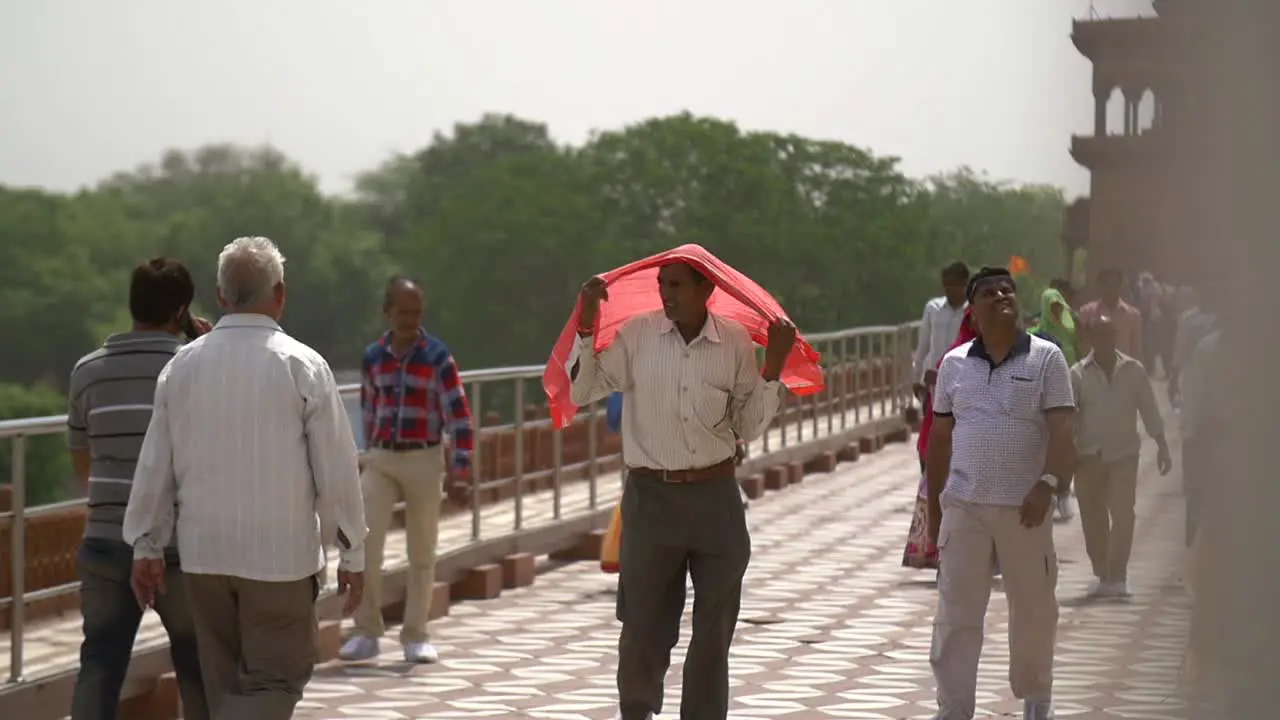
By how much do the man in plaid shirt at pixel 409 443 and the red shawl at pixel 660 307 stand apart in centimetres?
211

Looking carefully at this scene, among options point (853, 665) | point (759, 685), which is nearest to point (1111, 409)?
point (759, 685)

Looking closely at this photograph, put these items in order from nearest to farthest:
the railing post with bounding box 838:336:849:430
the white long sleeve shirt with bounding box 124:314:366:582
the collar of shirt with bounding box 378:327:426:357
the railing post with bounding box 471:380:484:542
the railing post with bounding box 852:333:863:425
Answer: the white long sleeve shirt with bounding box 124:314:366:582, the collar of shirt with bounding box 378:327:426:357, the railing post with bounding box 471:380:484:542, the railing post with bounding box 838:336:849:430, the railing post with bounding box 852:333:863:425

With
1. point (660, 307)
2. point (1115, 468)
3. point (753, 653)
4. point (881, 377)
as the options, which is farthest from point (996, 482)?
point (881, 377)

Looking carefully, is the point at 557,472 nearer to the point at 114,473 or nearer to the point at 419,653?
the point at 419,653

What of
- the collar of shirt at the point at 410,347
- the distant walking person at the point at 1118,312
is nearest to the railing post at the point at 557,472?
the collar of shirt at the point at 410,347

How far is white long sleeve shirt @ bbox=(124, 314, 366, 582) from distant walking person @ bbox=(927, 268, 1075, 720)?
2.11 meters

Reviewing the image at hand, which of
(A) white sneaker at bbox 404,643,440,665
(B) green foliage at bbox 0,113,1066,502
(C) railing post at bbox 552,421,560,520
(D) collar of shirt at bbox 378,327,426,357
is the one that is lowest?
(A) white sneaker at bbox 404,643,440,665

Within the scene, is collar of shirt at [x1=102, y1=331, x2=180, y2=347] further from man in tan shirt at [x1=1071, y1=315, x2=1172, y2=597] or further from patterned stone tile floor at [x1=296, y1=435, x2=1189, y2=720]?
man in tan shirt at [x1=1071, y1=315, x2=1172, y2=597]

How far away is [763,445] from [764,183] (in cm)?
7885

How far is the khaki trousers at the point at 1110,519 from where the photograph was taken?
0.72 metres

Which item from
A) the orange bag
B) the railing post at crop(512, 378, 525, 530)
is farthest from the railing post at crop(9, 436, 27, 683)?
the railing post at crop(512, 378, 525, 530)

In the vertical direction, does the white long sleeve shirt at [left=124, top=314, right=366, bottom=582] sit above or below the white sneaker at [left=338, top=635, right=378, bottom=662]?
above

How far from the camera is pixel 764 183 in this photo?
96.0 m

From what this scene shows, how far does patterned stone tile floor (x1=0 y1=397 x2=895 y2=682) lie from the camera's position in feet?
23.6
